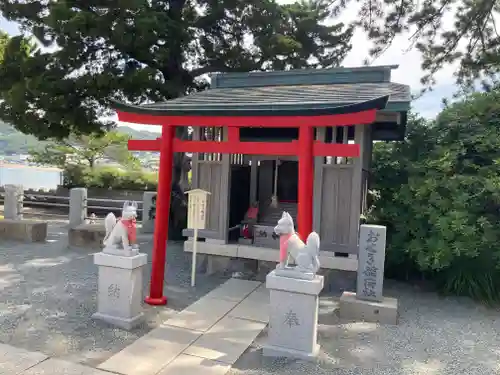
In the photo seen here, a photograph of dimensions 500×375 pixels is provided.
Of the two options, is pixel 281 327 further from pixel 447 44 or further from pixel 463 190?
pixel 447 44

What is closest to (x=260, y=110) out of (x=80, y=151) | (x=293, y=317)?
(x=293, y=317)

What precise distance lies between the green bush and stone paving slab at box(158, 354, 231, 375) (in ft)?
55.4

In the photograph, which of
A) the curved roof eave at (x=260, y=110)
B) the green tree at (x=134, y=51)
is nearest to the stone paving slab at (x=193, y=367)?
the curved roof eave at (x=260, y=110)

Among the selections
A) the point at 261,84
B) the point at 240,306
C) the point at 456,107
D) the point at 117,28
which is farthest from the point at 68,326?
the point at 456,107

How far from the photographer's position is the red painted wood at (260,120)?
5.40 m

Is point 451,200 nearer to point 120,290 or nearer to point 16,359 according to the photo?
point 120,290

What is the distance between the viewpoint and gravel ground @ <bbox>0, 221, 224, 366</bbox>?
15.8 ft

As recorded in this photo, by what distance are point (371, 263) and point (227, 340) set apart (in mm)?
2723

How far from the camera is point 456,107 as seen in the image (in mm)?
8938

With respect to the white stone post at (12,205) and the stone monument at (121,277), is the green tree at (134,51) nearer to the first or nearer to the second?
the white stone post at (12,205)

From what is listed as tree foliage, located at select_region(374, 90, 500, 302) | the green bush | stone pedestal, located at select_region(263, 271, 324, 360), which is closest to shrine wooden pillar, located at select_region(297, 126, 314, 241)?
stone pedestal, located at select_region(263, 271, 324, 360)

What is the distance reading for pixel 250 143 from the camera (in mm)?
5938

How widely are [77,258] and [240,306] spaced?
484 centimetres

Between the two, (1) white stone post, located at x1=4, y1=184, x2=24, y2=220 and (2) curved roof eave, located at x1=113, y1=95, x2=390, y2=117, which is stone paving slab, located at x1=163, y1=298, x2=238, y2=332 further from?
(1) white stone post, located at x1=4, y1=184, x2=24, y2=220
